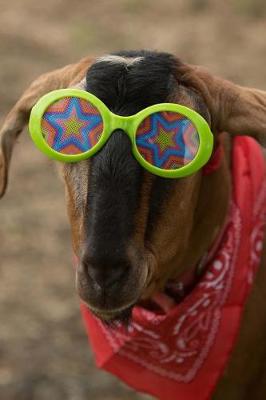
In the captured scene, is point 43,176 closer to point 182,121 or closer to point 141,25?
point 141,25

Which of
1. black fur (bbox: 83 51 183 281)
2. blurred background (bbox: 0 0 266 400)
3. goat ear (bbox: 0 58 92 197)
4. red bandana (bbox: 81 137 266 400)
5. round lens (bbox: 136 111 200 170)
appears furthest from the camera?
blurred background (bbox: 0 0 266 400)

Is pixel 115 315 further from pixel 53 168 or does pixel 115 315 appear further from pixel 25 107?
pixel 53 168

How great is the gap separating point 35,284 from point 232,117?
2318 mm

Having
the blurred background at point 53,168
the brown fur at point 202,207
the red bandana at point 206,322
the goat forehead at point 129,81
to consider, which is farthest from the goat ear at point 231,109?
the blurred background at point 53,168

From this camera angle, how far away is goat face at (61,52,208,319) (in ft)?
10.1

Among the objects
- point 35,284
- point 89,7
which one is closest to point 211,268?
point 35,284

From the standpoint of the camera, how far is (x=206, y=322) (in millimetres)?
3811

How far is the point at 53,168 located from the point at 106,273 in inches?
113

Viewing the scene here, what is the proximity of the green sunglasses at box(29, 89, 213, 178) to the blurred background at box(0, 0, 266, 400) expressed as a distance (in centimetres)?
186

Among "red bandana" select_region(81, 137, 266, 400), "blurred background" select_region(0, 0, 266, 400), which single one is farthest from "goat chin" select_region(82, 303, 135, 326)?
"blurred background" select_region(0, 0, 266, 400)

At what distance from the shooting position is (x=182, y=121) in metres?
3.21

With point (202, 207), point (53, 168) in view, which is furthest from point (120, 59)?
point (53, 168)

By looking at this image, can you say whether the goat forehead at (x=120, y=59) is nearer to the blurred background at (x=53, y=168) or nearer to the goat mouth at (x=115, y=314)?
the goat mouth at (x=115, y=314)

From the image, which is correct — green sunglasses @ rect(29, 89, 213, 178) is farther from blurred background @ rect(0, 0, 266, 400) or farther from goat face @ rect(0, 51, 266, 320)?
blurred background @ rect(0, 0, 266, 400)
